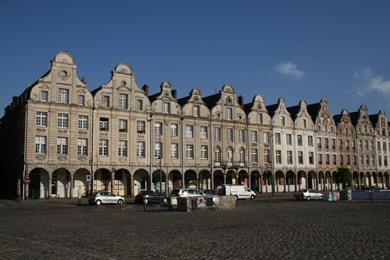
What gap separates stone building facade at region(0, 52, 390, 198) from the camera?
4903 cm

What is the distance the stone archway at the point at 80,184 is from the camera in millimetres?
51375

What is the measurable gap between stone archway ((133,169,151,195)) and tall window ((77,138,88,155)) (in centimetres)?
751

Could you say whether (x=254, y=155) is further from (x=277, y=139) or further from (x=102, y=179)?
(x=102, y=179)

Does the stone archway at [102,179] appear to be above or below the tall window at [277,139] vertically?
below

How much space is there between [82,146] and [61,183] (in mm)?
4752

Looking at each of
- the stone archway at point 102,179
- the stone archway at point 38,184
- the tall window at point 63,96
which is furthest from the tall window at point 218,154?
the stone archway at point 38,184

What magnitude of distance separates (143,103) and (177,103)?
17.8 ft

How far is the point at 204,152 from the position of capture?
2377 inches

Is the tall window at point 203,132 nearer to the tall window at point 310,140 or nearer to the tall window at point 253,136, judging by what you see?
the tall window at point 253,136

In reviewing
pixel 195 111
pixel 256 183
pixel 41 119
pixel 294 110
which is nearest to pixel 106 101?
pixel 41 119

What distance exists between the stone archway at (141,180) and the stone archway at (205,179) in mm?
8399

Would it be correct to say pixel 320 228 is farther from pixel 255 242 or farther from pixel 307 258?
pixel 307 258

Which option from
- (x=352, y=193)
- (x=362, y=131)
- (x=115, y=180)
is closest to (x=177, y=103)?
(x=115, y=180)

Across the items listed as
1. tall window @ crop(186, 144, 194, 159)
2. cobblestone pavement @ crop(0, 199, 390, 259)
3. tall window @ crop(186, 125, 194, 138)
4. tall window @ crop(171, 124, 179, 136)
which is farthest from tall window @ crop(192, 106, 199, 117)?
cobblestone pavement @ crop(0, 199, 390, 259)
